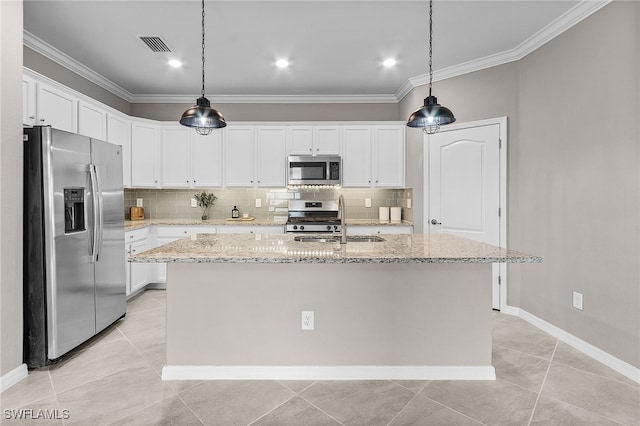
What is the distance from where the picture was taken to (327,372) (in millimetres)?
2326

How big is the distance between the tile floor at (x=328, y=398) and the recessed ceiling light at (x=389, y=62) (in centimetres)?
315

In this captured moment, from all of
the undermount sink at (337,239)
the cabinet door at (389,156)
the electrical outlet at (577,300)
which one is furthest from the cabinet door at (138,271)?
the electrical outlet at (577,300)

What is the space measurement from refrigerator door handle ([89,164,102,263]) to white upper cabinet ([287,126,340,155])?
8.24 feet

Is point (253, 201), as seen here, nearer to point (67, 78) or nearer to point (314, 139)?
point (314, 139)

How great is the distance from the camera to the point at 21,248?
236 centimetres

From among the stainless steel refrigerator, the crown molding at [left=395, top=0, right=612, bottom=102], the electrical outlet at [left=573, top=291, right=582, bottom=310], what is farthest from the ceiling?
the electrical outlet at [left=573, top=291, right=582, bottom=310]

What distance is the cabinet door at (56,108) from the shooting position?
9.67ft

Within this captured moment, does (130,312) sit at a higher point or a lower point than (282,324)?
lower

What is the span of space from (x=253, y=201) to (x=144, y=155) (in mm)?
1609

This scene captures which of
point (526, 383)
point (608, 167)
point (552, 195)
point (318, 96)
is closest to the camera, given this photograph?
point (526, 383)

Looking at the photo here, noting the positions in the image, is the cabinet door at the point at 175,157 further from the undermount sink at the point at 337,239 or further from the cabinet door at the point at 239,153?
the undermount sink at the point at 337,239

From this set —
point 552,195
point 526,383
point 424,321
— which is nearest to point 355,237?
point 424,321

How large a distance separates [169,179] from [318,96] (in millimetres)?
2465

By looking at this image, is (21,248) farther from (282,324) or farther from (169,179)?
(169,179)
